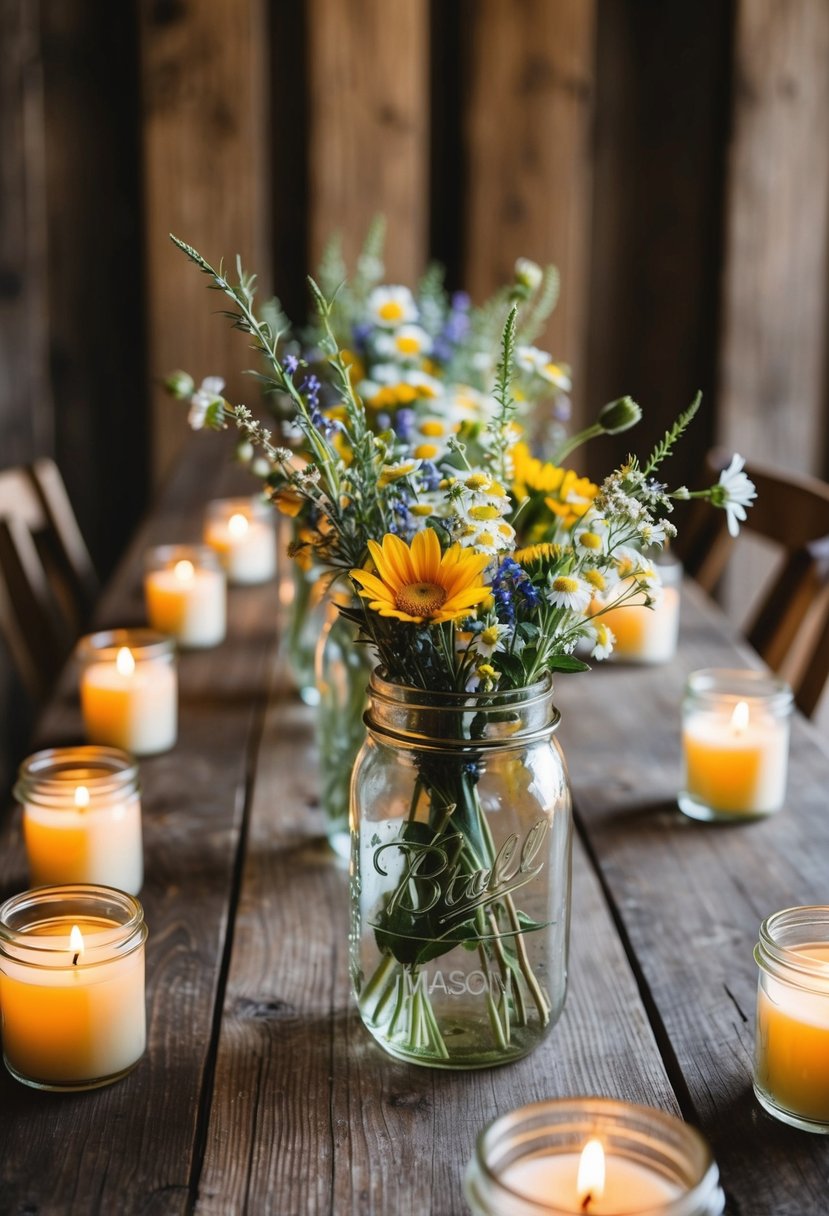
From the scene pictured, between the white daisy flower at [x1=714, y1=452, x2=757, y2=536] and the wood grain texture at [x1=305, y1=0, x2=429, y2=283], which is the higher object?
the wood grain texture at [x1=305, y1=0, x2=429, y2=283]

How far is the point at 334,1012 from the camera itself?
94cm

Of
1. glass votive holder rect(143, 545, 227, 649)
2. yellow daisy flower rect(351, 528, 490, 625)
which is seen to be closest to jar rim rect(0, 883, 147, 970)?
yellow daisy flower rect(351, 528, 490, 625)

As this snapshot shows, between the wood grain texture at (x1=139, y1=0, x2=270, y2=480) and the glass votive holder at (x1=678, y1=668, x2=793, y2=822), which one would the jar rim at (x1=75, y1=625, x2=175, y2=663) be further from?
the wood grain texture at (x1=139, y1=0, x2=270, y2=480)

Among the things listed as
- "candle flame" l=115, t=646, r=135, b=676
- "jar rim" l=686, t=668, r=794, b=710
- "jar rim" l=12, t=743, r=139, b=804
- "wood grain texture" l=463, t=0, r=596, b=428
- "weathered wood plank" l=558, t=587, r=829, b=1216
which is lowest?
"weathered wood plank" l=558, t=587, r=829, b=1216

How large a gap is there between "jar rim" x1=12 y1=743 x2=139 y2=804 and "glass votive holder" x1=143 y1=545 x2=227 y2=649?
1.94ft

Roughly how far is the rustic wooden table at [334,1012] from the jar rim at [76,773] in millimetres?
76

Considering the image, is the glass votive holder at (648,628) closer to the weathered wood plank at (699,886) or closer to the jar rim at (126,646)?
the weathered wood plank at (699,886)

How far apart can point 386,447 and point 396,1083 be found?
39cm

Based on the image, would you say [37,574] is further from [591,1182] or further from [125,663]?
[591,1182]

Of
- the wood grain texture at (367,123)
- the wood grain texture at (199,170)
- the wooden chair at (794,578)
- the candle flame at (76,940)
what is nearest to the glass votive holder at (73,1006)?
the candle flame at (76,940)

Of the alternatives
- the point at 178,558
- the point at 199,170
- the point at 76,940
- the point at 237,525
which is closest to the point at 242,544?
the point at 237,525

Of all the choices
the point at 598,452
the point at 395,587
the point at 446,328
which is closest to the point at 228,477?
the point at 446,328

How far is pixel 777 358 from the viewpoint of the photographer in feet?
11.5

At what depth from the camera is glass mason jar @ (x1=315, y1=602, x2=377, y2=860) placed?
4.04 ft
